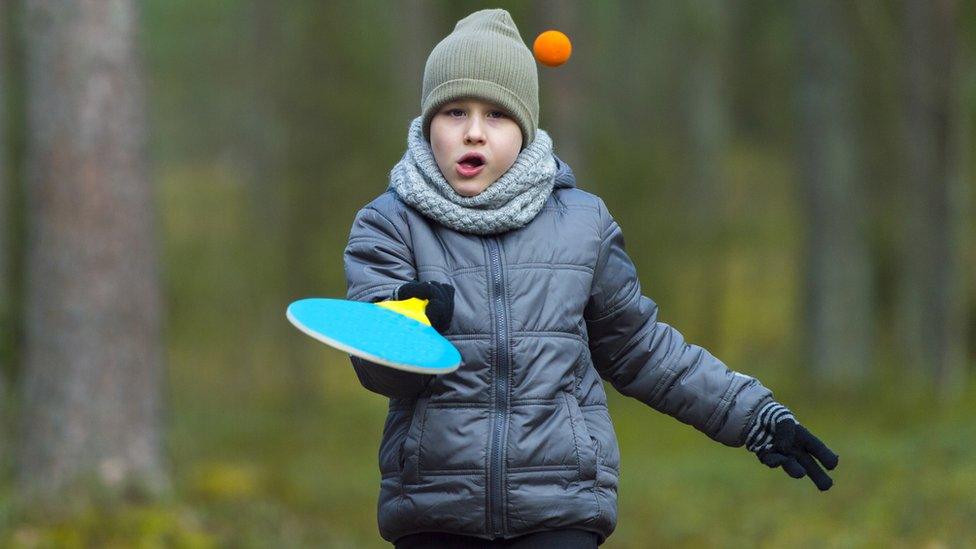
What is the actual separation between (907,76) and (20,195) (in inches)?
330

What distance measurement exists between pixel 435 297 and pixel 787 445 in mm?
1031

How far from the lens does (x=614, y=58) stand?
32000 mm

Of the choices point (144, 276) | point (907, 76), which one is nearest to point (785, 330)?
point (907, 76)

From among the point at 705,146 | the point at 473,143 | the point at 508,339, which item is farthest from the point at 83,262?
the point at 705,146

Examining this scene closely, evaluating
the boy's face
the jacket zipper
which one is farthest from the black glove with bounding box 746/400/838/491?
the boy's face

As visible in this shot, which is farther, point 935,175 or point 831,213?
point 831,213

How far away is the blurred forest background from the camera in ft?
26.7

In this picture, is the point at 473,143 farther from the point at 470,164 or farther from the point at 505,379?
the point at 505,379

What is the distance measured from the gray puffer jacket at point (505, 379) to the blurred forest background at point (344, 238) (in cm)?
471

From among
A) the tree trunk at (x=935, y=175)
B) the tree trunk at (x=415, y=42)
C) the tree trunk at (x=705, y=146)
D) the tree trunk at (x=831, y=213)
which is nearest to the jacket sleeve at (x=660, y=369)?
the tree trunk at (x=935, y=175)

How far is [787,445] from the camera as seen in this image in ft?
11.9

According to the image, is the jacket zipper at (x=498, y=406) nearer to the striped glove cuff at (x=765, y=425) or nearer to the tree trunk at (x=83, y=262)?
the striped glove cuff at (x=765, y=425)

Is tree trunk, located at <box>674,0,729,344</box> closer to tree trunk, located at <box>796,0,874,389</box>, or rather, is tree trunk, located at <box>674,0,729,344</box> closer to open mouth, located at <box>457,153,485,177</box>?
tree trunk, located at <box>796,0,874,389</box>

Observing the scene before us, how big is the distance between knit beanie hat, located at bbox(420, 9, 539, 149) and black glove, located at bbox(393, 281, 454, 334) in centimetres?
54
